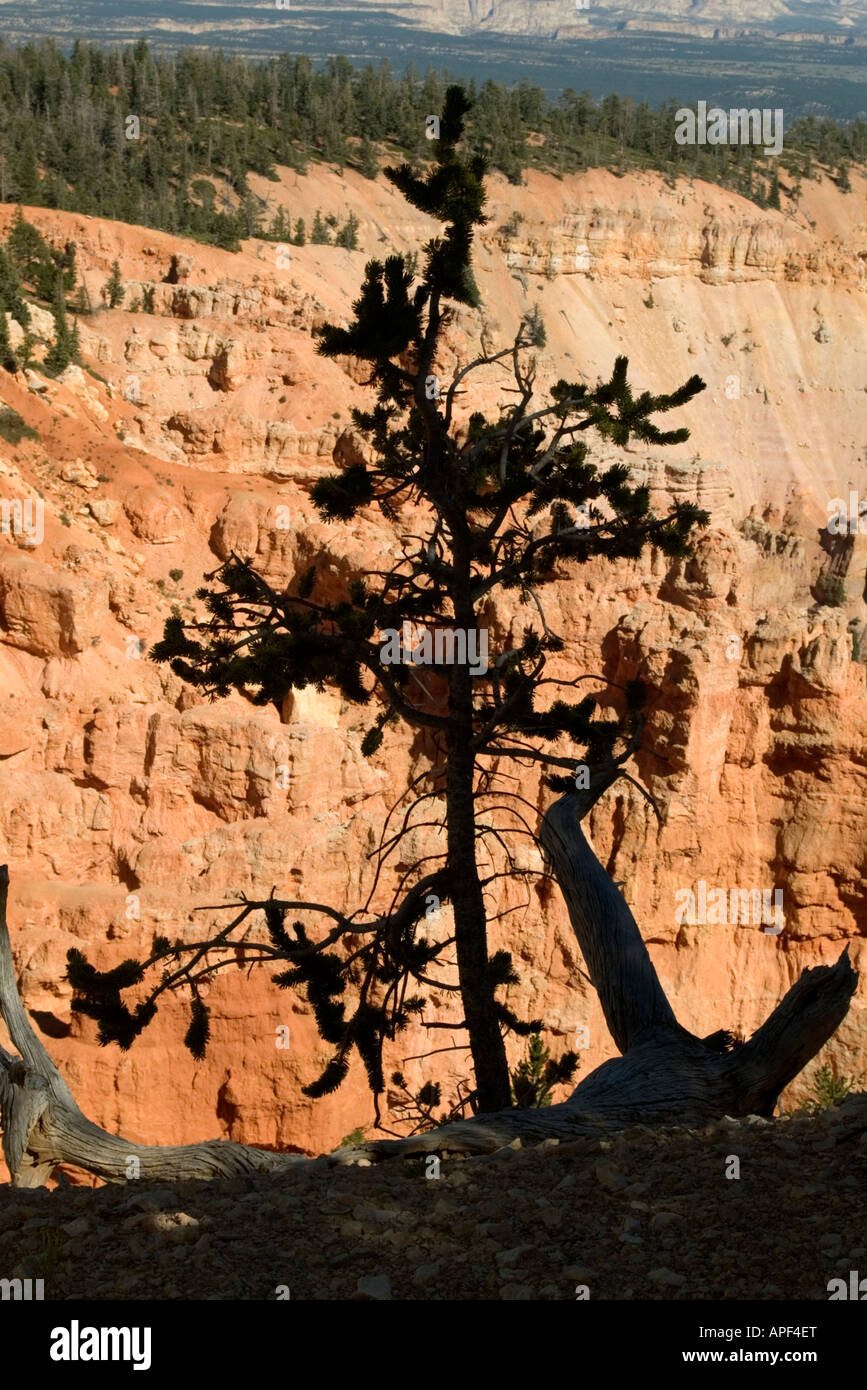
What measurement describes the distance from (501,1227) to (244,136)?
2569 inches

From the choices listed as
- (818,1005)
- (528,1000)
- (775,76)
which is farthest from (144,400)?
(775,76)

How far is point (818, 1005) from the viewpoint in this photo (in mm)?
7762

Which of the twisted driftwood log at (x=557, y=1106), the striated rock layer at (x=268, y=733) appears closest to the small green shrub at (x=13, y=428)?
the striated rock layer at (x=268, y=733)

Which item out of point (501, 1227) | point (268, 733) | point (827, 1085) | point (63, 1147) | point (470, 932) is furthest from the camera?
point (827, 1085)

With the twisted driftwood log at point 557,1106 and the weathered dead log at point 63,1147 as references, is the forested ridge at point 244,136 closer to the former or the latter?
the weathered dead log at point 63,1147

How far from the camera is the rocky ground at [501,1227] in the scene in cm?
570

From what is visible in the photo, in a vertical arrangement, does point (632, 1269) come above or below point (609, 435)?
below

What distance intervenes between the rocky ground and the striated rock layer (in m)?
11.2

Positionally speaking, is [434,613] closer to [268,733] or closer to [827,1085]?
[268,733]

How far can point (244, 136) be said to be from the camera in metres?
63.2

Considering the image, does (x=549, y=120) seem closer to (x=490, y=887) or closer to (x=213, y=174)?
(x=213, y=174)

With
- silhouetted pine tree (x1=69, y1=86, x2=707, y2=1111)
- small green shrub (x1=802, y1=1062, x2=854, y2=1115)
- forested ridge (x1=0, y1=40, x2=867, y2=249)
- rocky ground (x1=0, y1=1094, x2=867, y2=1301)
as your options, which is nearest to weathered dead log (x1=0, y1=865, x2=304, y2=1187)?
rocky ground (x1=0, y1=1094, x2=867, y2=1301)

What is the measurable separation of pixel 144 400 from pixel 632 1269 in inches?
878

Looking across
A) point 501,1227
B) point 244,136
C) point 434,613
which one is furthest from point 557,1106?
point 244,136
